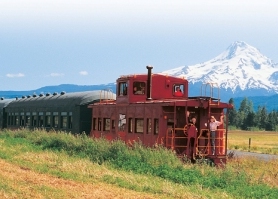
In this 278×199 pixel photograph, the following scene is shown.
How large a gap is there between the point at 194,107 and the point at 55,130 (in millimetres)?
Answer: 14725

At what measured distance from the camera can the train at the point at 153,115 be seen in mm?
24938

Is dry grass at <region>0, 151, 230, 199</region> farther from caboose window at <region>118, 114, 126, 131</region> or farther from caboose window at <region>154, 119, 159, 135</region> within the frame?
caboose window at <region>118, 114, 126, 131</region>

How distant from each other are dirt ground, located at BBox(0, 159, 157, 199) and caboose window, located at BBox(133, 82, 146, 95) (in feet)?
35.0

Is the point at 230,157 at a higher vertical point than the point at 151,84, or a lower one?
lower

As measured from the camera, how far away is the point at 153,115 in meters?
25.5

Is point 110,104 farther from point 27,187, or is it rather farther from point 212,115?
point 27,187

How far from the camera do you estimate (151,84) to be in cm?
2873

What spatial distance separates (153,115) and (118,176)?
7340 millimetres

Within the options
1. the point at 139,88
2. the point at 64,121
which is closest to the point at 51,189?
the point at 139,88

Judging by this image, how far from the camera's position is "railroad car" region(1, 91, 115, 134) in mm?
33969

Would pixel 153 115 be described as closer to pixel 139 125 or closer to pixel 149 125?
pixel 149 125

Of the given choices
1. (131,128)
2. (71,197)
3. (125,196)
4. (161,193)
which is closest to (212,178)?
(161,193)

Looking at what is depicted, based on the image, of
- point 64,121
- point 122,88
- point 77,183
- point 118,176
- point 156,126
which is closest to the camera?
point 77,183

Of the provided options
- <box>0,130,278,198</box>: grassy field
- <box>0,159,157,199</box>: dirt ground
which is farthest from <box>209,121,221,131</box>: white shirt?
<box>0,159,157,199</box>: dirt ground
